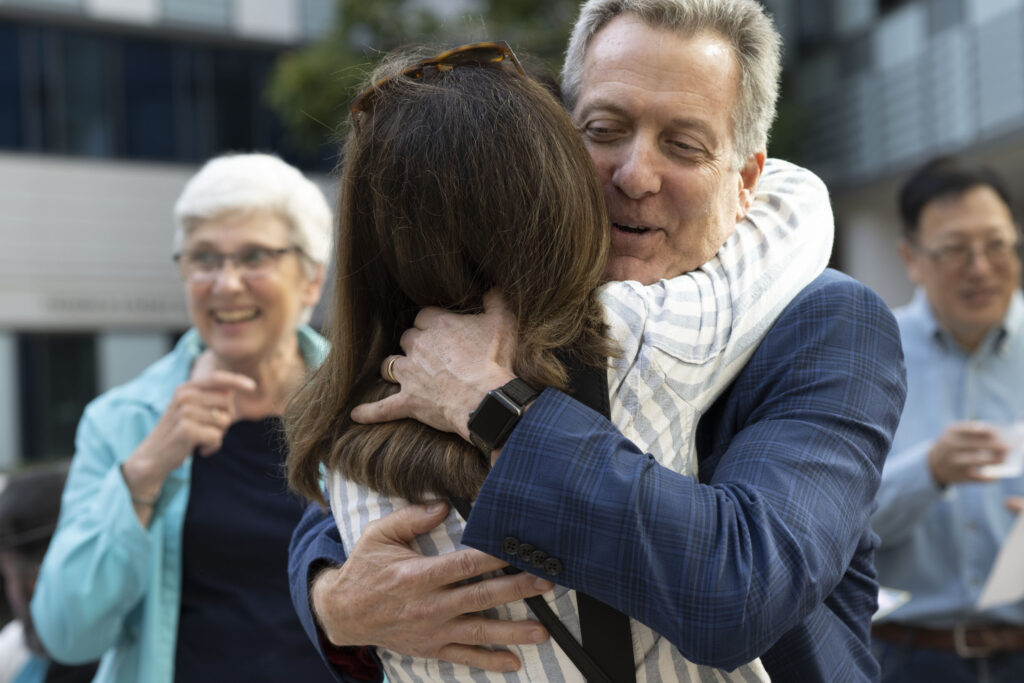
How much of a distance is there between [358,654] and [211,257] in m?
1.82

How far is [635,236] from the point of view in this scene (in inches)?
66.9

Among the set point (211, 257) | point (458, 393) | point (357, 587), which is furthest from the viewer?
point (211, 257)

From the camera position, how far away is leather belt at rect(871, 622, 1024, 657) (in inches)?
134

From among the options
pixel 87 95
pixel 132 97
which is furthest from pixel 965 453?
pixel 132 97

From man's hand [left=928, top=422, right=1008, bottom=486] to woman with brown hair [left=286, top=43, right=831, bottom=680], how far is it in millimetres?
2008

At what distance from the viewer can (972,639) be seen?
3416 millimetres

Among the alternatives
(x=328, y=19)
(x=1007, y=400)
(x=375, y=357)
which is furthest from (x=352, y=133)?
(x=328, y=19)

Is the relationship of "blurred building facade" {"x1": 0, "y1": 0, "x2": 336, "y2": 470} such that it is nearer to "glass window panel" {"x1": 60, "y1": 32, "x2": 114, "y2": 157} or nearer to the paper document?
"glass window panel" {"x1": 60, "y1": 32, "x2": 114, "y2": 157}

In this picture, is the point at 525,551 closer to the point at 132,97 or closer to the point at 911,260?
the point at 911,260

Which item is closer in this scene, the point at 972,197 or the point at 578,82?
the point at 578,82

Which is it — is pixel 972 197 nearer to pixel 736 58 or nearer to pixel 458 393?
pixel 736 58

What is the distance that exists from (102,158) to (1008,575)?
1860cm

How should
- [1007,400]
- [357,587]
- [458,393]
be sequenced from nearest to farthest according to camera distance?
[458,393] → [357,587] → [1007,400]

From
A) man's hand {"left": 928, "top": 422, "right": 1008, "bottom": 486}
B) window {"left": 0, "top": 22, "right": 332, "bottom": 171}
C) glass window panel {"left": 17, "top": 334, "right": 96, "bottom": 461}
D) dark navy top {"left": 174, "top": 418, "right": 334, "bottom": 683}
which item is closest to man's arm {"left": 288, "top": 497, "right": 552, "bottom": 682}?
dark navy top {"left": 174, "top": 418, "right": 334, "bottom": 683}
